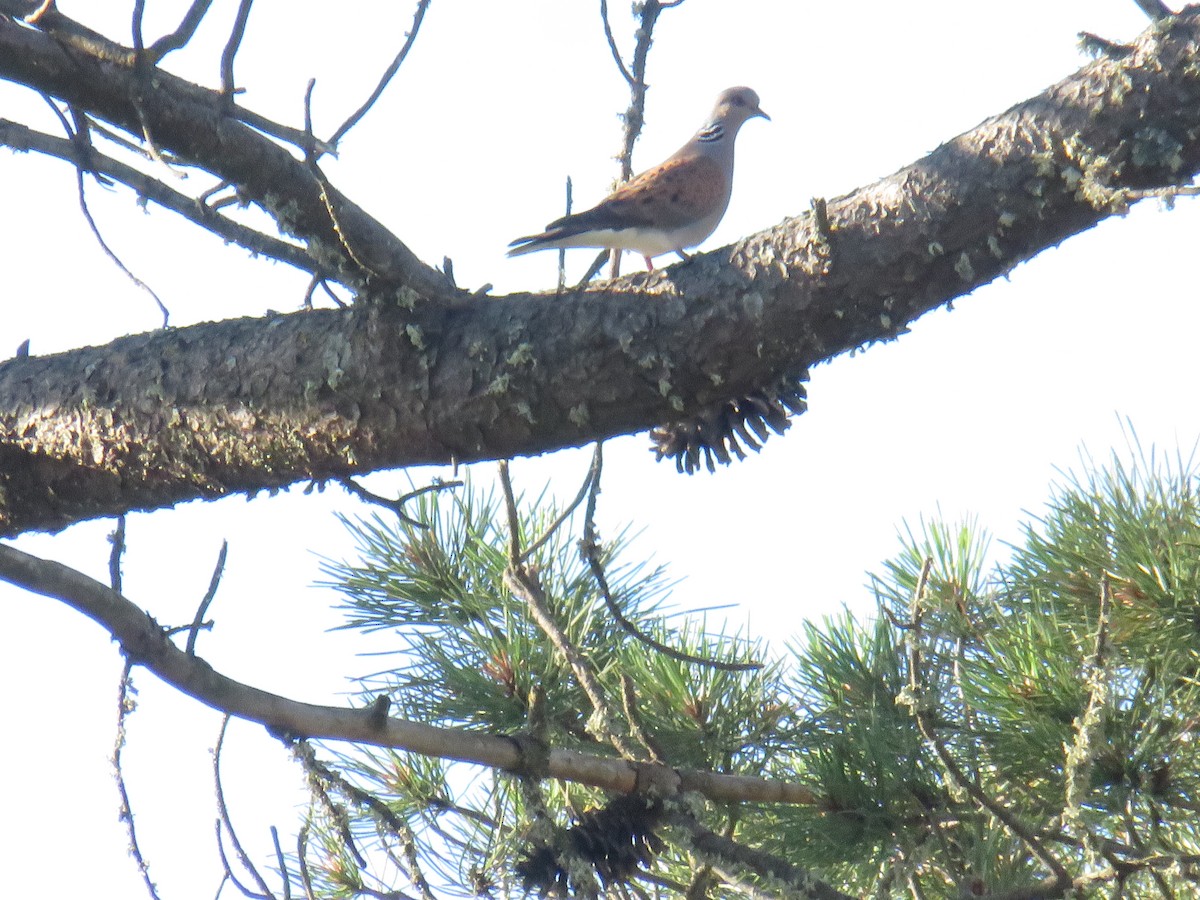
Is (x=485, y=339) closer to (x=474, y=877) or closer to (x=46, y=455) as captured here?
(x=46, y=455)

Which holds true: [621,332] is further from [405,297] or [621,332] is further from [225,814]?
[225,814]

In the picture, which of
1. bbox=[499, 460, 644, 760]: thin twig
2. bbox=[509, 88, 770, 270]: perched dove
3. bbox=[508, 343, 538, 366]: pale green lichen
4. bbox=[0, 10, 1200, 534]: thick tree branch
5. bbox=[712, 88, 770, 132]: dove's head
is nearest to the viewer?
bbox=[0, 10, 1200, 534]: thick tree branch

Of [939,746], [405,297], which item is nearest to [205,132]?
[405,297]

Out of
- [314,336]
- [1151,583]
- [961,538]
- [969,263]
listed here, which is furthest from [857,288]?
[961,538]

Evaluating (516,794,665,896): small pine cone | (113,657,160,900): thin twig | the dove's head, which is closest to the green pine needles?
(516,794,665,896): small pine cone

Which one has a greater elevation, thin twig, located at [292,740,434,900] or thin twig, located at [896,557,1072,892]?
thin twig, located at [292,740,434,900]

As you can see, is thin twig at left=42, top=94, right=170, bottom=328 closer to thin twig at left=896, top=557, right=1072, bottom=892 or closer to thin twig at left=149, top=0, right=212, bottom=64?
thin twig at left=149, top=0, right=212, bottom=64

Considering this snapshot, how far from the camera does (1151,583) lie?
76.8 inches

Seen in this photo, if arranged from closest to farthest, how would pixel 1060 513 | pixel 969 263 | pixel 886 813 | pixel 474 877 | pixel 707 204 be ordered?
pixel 969 263 < pixel 474 877 < pixel 886 813 < pixel 1060 513 < pixel 707 204

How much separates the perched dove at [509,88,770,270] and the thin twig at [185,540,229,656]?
1.35 metres

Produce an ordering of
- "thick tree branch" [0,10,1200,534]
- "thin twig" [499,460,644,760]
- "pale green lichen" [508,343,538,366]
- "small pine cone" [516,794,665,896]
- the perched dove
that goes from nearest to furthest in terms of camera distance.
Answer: "thick tree branch" [0,10,1200,534]
"pale green lichen" [508,343,538,366]
"small pine cone" [516,794,665,896]
"thin twig" [499,460,644,760]
the perched dove

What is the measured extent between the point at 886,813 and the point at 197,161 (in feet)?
5.01

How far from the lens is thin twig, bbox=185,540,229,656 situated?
3.77 feet

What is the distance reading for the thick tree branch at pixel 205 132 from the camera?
1.24 metres
